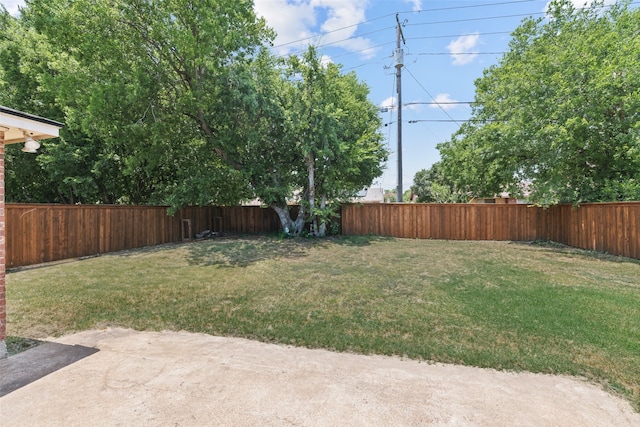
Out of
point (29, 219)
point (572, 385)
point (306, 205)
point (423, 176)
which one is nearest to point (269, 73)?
point (306, 205)

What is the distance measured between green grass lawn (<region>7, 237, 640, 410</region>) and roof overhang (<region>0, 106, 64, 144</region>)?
7.56 ft

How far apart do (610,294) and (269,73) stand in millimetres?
11683

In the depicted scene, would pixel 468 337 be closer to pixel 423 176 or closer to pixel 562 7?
pixel 562 7

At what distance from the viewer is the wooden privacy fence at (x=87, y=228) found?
7.61 meters

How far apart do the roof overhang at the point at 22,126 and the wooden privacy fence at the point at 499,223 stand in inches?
435

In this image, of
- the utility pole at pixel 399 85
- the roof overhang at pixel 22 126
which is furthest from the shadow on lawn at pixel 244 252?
the utility pole at pixel 399 85

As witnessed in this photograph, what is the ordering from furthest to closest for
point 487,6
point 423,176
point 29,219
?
1. point 423,176
2. point 487,6
3. point 29,219

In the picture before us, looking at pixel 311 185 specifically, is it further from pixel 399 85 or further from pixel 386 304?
pixel 386 304

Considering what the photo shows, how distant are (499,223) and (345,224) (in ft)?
20.1

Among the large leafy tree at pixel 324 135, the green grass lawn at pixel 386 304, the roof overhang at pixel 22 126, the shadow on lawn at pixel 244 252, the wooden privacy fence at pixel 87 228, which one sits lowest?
the green grass lawn at pixel 386 304

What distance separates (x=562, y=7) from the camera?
11336mm

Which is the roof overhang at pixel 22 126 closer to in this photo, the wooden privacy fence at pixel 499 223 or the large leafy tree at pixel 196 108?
the large leafy tree at pixel 196 108

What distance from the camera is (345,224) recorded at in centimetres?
1361

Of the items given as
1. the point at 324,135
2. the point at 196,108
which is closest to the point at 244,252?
the point at 324,135
